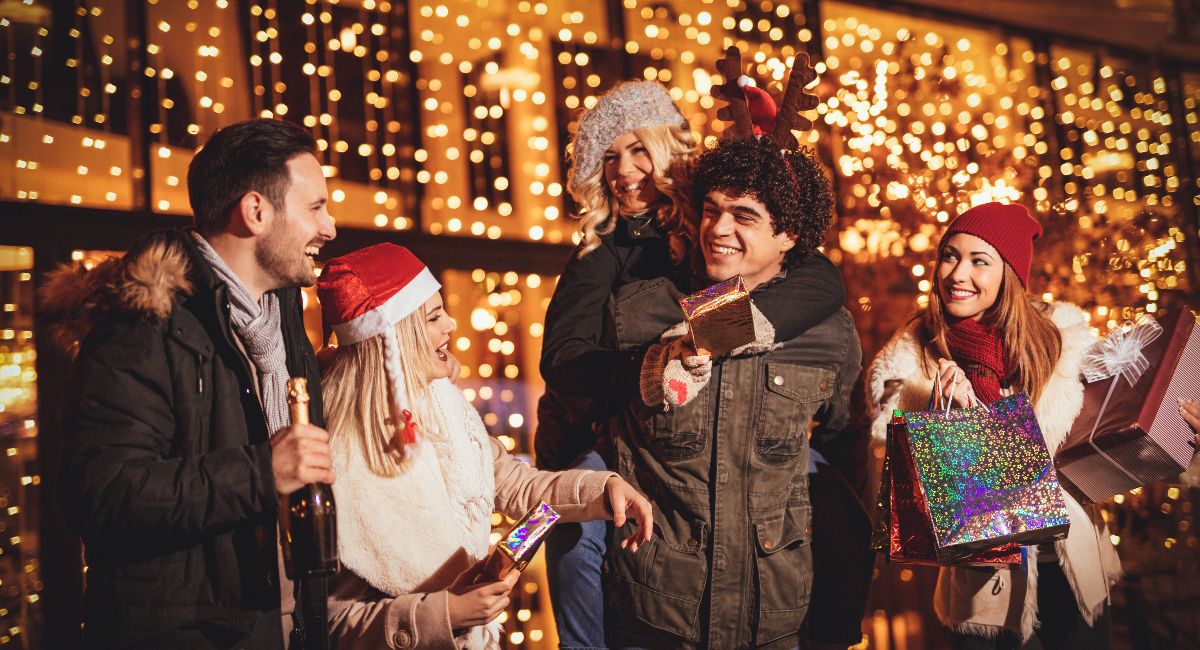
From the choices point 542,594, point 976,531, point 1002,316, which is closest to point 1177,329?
point 1002,316

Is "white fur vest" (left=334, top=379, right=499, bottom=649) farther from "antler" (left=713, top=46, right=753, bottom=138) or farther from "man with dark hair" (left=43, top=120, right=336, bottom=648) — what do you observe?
"antler" (left=713, top=46, right=753, bottom=138)

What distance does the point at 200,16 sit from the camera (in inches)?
186

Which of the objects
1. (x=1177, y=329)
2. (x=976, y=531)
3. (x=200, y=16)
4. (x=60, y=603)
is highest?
(x=200, y=16)

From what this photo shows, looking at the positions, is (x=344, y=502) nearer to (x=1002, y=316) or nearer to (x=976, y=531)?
(x=976, y=531)

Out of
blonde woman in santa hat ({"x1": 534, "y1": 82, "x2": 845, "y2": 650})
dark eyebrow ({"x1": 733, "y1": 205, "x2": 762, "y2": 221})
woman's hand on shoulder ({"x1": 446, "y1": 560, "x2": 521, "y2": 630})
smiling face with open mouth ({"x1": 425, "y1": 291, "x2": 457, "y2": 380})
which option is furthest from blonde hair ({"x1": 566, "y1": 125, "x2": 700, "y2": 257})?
woman's hand on shoulder ({"x1": 446, "y1": 560, "x2": 521, "y2": 630})

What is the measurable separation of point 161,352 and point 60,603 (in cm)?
277

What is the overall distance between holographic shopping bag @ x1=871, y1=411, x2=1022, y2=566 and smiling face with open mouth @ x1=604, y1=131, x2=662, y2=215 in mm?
1004

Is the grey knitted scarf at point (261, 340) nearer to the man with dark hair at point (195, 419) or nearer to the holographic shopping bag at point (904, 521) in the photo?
the man with dark hair at point (195, 419)

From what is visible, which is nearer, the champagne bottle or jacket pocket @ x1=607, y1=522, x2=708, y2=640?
the champagne bottle

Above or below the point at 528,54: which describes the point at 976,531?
below

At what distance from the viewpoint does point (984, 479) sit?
7.73 feet

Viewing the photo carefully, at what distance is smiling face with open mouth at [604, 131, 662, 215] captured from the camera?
2.96 m

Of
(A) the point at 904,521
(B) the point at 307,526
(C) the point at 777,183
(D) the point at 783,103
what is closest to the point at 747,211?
(C) the point at 777,183

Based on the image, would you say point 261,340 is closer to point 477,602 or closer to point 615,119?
point 477,602
